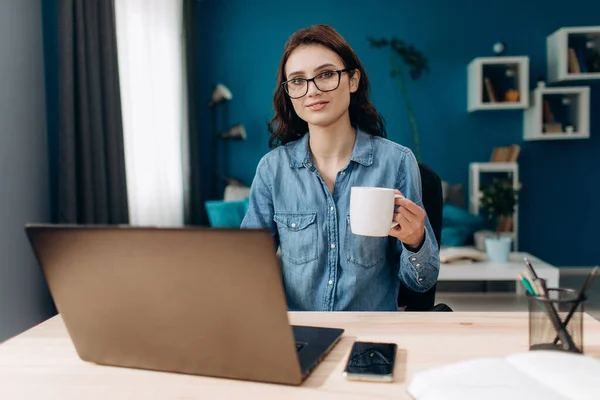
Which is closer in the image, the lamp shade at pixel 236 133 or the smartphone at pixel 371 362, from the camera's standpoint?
the smartphone at pixel 371 362

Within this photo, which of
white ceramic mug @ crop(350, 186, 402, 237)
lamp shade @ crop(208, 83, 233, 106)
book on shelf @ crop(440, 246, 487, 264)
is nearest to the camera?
white ceramic mug @ crop(350, 186, 402, 237)

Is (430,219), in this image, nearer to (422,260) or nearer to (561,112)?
(422,260)

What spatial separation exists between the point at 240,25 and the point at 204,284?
14.1 feet

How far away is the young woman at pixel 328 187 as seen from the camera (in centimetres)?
124

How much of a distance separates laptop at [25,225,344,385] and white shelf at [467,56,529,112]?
12.8ft

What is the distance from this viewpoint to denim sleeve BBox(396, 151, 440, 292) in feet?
3.61

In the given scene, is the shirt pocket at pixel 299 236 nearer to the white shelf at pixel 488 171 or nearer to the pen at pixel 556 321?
the pen at pixel 556 321

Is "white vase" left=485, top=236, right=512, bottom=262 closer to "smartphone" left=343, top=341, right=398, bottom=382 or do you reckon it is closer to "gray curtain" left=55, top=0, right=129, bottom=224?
"gray curtain" left=55, top=0, right=129, bottom=224

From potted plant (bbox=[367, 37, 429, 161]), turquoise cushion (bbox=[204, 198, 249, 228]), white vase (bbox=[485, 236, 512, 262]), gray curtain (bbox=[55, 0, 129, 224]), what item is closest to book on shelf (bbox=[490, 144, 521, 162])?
potted plant (bbox=[367, 37, 429, 161])

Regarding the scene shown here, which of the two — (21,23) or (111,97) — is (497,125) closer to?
(111,97)

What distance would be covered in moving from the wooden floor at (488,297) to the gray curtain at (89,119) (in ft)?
6.38

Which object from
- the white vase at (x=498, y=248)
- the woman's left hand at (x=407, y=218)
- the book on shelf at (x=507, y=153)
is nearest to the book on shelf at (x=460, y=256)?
the white vase at (x=498, y=248)

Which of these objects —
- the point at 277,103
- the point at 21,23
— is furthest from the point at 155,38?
the point at 277,103

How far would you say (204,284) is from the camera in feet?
1.90
